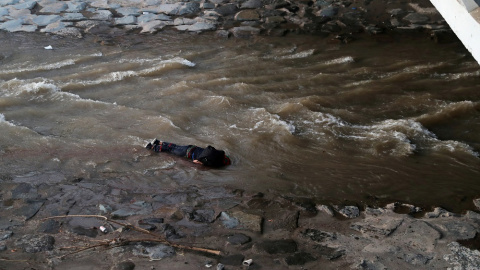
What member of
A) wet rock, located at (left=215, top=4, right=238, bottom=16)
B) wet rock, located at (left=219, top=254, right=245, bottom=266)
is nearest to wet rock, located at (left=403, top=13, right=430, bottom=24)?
wet rock, located at (left=215, top=4, right=238, bottom=16)

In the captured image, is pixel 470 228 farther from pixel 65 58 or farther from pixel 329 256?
pixel 65 58

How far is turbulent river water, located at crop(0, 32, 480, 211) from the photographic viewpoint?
5734mm

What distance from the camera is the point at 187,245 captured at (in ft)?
14.6

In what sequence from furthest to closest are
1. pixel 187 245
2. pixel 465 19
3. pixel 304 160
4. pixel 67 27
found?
pixel 67 27 → pixel 304 160 → pixel 465 19 → pixel 187 245

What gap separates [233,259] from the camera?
4.27 meters

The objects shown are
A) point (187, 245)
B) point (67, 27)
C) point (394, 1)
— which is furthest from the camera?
point (394, 1)

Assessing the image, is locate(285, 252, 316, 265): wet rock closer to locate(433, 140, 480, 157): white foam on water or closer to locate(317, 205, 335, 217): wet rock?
locate(317, 205, 335, 217): wet rock

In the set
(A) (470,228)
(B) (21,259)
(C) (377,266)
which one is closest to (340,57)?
(A) (470,228)

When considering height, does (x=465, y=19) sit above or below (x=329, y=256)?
above

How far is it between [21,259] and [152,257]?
1.01m

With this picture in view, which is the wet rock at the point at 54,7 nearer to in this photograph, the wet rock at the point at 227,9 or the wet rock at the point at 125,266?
the wet rock at the point at 227,9

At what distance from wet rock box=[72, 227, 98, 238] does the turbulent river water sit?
0.95 metres

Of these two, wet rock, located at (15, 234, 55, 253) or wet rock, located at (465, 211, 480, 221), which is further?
wet rock, located at (465, 211, 480, 221)

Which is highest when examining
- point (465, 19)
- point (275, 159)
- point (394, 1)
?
point (465, 19)
